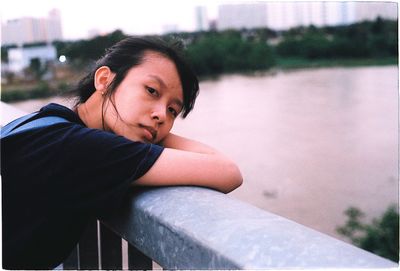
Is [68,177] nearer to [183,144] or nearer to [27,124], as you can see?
[27,124]

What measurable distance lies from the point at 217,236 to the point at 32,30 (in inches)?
31.6

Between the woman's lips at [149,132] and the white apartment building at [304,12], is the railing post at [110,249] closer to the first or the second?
the woman's lips at [149,132]

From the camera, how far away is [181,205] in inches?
23.3

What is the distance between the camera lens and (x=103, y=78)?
3.24 feet

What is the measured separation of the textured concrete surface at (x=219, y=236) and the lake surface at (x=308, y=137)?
10.1 m

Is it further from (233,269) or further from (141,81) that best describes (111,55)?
(233,269)

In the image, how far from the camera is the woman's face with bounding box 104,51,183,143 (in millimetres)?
864

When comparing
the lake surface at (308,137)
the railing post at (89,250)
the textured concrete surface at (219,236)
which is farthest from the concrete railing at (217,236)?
the lake surface at (308,137)

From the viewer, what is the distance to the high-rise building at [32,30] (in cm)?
100

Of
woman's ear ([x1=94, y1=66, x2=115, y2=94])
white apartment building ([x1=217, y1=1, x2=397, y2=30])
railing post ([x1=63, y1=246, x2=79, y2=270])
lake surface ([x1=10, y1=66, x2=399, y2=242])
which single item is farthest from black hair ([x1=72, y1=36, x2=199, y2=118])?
lake surface ([x1=10, y1=66, x2=399, y2=242])

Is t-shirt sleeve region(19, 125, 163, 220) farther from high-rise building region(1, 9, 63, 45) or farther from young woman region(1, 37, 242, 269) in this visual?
high-rise building region(1, 9, 63, 45)

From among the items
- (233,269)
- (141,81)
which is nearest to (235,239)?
(233,269)

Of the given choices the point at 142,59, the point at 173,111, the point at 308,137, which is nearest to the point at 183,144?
the point at 173,111

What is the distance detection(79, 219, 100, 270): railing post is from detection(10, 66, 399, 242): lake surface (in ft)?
32.5
